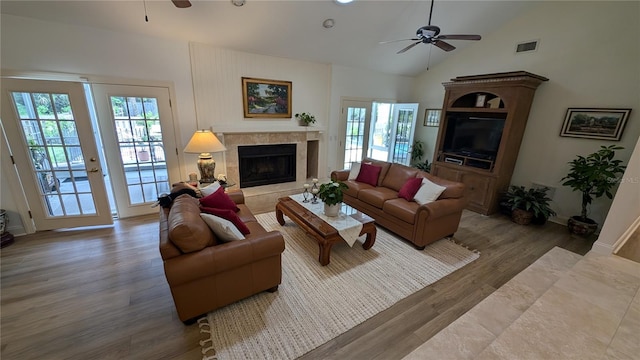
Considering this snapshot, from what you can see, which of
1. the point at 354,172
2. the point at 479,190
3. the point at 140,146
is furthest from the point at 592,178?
the point at 140,146

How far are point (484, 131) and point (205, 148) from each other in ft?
15.8

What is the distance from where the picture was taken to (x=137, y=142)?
3.59 m

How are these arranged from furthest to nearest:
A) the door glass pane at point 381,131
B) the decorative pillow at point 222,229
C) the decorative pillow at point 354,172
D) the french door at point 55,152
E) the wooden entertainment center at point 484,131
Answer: the door glass pane at point 381,131 → the decorative pillow at point 354,172 → the wooden entertainment center at point 484,131 → the french door at point 55,152 → the decorative pillow at point 222,229

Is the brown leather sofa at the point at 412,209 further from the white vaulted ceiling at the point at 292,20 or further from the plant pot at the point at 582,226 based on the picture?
the white vaulted ceiling at the point at 292,20

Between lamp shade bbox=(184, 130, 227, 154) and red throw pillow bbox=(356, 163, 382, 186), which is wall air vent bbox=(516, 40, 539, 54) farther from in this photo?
lamp shade bbox=(184, 130, 227, 154)

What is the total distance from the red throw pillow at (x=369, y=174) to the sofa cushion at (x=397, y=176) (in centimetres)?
16

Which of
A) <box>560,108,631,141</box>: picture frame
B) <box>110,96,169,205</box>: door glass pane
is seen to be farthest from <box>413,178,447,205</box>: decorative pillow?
<box>110,96,169,205</box>: door glass pane

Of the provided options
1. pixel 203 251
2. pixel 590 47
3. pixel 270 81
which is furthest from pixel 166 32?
pixel 590 47

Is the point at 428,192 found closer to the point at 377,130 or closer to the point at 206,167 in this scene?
the point at 206,167

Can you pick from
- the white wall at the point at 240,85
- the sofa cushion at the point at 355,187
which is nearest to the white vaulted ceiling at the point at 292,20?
the white wall at the point at 240,85

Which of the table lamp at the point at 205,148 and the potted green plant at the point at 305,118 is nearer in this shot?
the table lamp at the point at 205,148

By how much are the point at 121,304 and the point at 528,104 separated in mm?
6150

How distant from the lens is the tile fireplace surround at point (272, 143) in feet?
14.6

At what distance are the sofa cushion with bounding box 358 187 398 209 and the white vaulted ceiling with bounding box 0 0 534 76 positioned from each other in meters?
2.75
